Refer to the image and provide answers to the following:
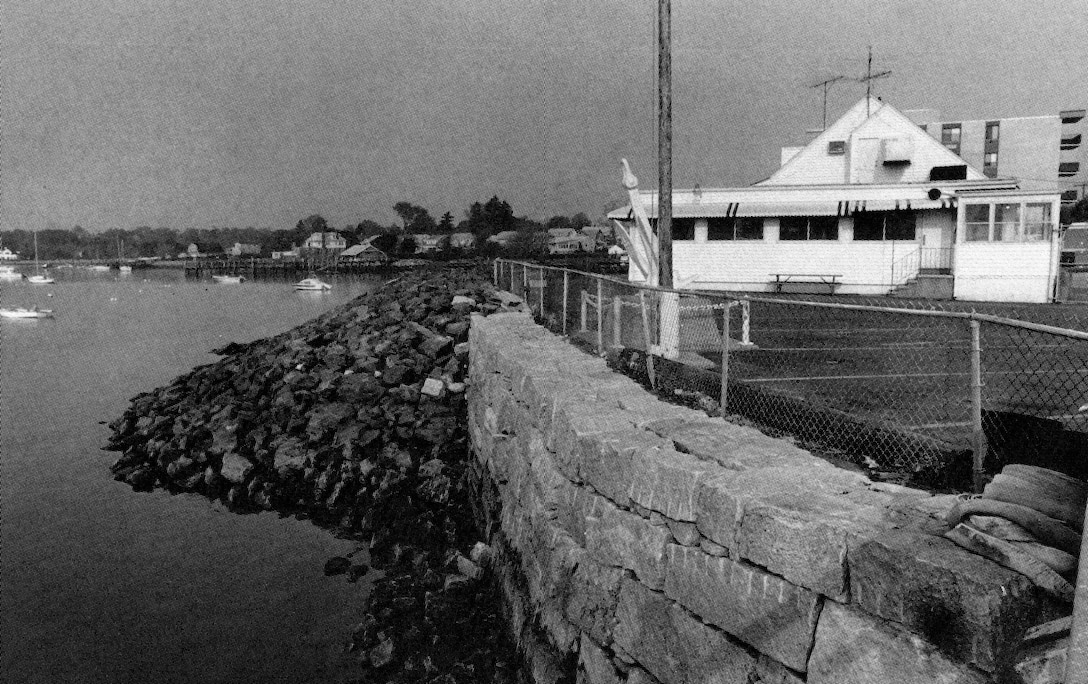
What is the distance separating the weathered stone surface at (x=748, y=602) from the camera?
3.01 meters

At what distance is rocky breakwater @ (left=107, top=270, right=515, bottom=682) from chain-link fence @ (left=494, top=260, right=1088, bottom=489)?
2667 millimetres

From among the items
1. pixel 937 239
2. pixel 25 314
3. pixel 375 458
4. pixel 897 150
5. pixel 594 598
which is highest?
pixel 897 150

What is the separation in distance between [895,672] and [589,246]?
101m

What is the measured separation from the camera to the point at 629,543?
4273 millimetres

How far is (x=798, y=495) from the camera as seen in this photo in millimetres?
3293

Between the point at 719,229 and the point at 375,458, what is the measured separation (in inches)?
743

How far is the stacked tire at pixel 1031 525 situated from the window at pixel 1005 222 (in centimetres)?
2418

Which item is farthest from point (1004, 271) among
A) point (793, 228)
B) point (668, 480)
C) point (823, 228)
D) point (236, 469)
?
point (668, 480)

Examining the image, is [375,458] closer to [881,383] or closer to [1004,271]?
[881,383]

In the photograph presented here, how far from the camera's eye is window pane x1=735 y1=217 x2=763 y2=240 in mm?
26656

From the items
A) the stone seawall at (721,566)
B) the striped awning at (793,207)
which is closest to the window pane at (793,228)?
the striped awning at (793,207)

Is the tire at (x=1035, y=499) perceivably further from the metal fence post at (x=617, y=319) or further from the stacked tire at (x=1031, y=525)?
the metal fence post at (x=617, y=319)

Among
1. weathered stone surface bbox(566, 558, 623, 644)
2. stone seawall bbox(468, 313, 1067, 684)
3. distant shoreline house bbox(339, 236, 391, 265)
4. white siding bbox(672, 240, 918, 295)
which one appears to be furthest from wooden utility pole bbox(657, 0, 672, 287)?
distant shoreline house bbox(339, 236, 391, 265)

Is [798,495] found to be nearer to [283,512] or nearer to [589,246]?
[283,512]
